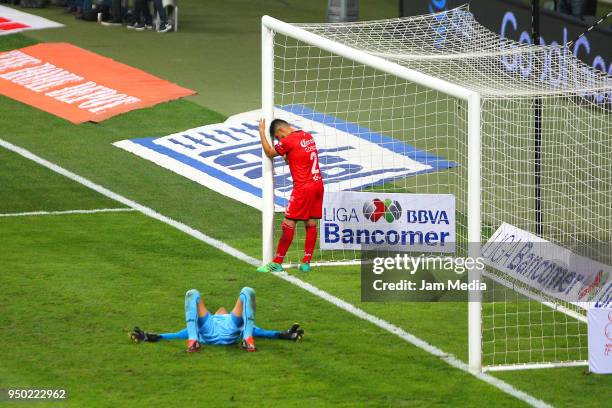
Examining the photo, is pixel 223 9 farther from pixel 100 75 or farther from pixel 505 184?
pixel 505 184

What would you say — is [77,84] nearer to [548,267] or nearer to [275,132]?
[275,132]

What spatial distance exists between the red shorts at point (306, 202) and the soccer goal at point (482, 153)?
0.48 m

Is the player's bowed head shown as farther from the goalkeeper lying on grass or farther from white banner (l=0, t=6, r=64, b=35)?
white banner (l=0, t=6, r=64, b=35)

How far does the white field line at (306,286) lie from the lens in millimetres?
10898

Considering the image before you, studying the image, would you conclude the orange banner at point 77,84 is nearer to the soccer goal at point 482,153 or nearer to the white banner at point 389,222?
the soccer goal at point 482,153

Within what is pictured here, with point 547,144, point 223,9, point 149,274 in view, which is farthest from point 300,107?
point 223,9

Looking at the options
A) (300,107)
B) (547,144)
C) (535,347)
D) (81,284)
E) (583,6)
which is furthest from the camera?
(583,6)

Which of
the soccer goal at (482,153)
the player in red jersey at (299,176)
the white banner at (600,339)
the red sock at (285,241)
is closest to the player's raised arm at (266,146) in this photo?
the player in red jersey at (299,176)

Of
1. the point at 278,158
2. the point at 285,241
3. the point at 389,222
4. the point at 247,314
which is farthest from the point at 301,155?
the point at 278,158

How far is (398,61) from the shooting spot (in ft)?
49.5

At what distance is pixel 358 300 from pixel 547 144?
5581 millimetres

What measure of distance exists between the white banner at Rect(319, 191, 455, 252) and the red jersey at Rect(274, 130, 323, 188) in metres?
0.59

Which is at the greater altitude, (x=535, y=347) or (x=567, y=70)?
(x=567, y=70)

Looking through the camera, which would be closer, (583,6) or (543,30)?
(543,30)
